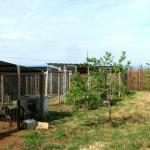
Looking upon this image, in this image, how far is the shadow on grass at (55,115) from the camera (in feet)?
57.7

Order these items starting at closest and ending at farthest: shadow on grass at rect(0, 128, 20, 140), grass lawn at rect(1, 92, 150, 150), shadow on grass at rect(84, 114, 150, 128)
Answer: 1. grass lawn at rect(1, 92, 150, 150)
2. shadow on grass at rect(0, 128, 20, 140)
3. shadow on grass at rect(84, 114, 150, 128)

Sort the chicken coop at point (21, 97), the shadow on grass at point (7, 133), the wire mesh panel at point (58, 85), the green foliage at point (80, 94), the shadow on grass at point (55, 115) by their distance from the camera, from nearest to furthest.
Result: the shadow on grass at point (7, 133) → the chicken coop at point (21, 97) → the green foliage at point (80, 94) → the shadow on grass at point (55, 115) → the wire mesh panel at point (58, 85)

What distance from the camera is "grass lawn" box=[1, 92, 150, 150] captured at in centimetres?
1170

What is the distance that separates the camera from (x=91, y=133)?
45.5 ft

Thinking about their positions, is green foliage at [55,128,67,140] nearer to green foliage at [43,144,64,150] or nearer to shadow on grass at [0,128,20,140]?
green foliage at [43,144,64,150]

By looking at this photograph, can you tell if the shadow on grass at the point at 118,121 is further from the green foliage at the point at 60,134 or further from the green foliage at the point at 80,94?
the green foliage at the point at 60,134

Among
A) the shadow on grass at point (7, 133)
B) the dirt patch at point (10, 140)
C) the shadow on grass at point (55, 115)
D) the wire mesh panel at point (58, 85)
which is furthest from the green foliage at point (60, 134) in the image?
the wire mesh panel at point (58, 85)

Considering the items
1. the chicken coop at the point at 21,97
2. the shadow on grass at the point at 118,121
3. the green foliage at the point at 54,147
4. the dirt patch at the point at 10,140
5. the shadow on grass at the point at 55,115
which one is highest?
the chicken coop at the point at 21,97

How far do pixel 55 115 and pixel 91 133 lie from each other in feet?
17.2

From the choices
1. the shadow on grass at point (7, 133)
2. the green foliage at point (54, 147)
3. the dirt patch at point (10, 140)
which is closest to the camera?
the green foliage at point (54, 147)

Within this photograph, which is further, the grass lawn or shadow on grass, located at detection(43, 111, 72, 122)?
shadow on grass, located at detection(43, 111, 72, 122)

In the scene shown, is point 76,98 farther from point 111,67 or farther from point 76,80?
point 111,67

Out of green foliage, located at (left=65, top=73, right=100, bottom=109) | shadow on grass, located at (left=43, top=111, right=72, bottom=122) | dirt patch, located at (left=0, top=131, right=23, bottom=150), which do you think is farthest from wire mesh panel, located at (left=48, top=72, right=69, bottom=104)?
dirt patch, located at (left=0, top=131, right=23, bottom=150)

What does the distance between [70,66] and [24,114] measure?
1662cm
